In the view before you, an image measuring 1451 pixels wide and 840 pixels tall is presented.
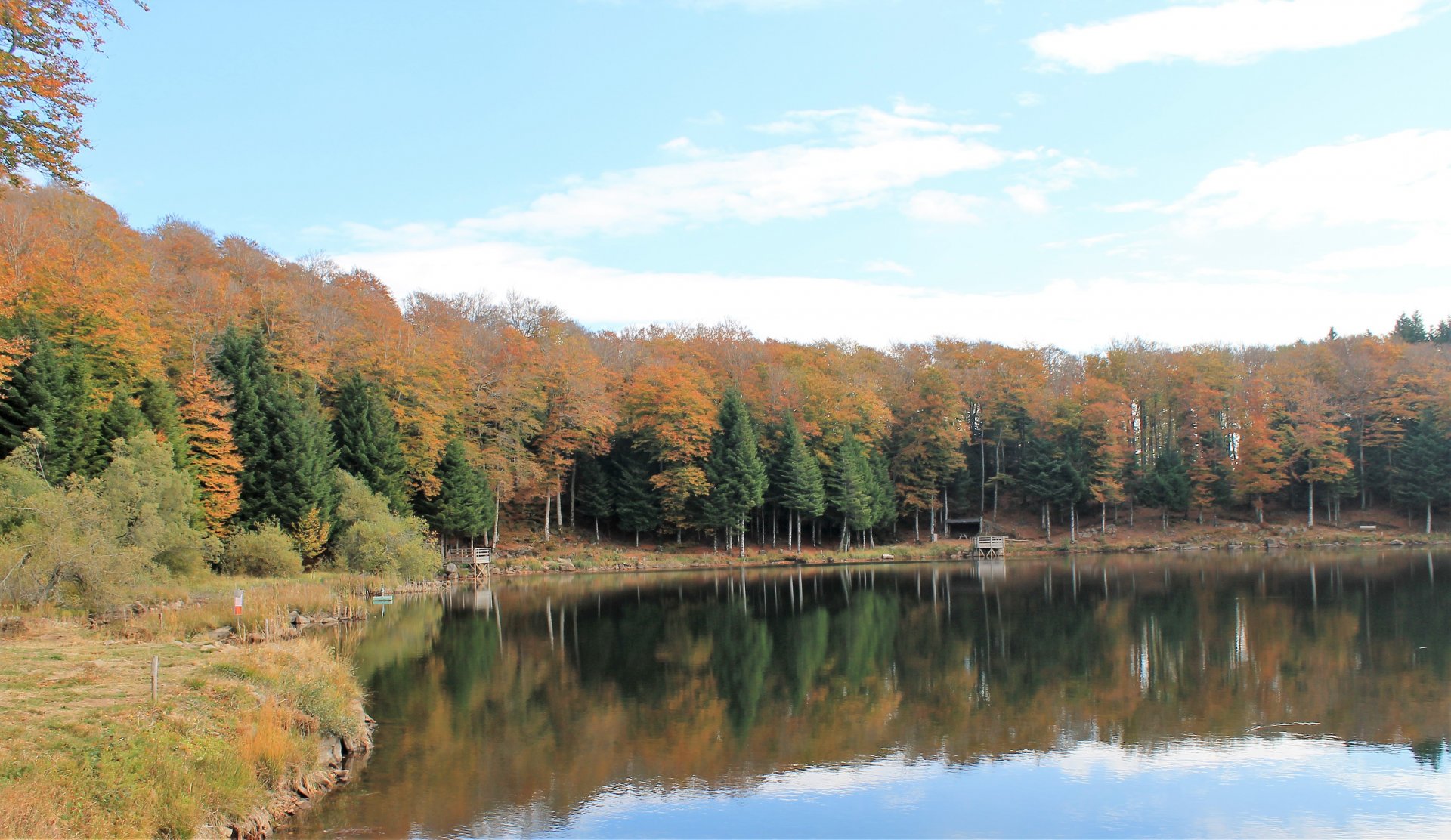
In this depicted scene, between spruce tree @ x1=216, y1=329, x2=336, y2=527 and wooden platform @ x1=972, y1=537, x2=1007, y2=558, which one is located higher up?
spruce tree @ x1=216, y1=329, x2=336, y2=527

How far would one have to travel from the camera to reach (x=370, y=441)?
4712 centimetres

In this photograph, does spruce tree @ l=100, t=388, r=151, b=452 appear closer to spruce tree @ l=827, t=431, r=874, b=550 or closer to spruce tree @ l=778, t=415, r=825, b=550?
spruce tree @ l=778, t=415, r=825, b=550

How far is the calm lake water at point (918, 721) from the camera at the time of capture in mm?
12258

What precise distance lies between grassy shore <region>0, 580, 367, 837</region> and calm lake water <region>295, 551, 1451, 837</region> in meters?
1.08

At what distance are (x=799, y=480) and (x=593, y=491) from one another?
13.3 meters

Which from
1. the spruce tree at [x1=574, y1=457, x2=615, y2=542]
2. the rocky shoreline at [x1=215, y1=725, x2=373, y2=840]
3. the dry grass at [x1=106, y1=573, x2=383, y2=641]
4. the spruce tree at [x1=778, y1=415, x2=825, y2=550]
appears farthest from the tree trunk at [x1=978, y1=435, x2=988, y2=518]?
the rocky shoreline at [x1=215, y1=725, x2=373, y2=840]

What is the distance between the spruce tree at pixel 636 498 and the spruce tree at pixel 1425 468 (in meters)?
48.1

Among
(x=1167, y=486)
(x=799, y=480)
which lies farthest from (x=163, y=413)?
(x=1167, y=486)

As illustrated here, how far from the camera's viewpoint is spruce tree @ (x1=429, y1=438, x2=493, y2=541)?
52188mm

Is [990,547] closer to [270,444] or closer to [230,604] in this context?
[270,444]

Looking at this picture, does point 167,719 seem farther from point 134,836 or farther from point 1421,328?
point 1421,328

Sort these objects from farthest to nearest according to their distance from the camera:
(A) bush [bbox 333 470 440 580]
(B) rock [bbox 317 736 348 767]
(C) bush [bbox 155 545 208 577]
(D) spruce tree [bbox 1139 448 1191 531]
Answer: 1. (D) spruce tree [bbox 1139 448 1191 531]
2. (A) bush [bbox 333 470 440 580]
3. (C) bush [bbox 155 545 208 577]
4. (B) rock [bbox 317 736 348 767]

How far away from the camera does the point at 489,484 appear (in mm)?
56188

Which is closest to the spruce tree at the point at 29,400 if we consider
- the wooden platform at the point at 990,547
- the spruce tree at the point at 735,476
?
the spruce tree at the point at 735,476
